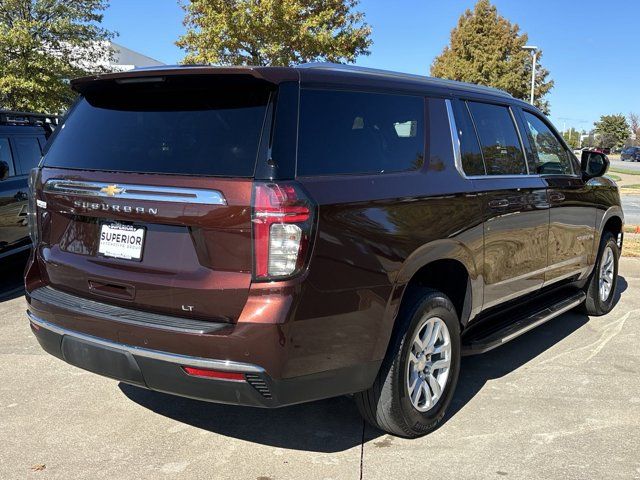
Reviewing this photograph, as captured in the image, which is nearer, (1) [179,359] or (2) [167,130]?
(1) [179,359]

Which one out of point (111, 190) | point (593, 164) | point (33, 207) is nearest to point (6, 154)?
point (33, 207)

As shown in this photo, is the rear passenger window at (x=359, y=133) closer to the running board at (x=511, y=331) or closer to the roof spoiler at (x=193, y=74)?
the roof spoiler at (x=193, y=74)

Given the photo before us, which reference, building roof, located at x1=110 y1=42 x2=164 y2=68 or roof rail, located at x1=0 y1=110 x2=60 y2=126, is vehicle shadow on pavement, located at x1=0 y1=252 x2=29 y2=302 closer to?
roof rail, located at x1=0 y1=110 x2=60 y2=126

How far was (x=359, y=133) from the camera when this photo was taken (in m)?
3.11

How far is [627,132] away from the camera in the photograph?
100375 mm

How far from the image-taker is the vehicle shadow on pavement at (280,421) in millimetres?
3398

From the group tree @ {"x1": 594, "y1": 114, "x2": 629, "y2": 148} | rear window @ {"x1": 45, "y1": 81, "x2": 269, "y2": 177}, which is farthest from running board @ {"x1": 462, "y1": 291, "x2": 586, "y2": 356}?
tree @ {"x1": 594, "y1": 114, "x2": 629, "y2": 148}

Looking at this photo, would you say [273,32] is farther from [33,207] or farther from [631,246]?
[33,207]

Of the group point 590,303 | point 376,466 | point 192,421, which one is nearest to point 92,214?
point 192,421

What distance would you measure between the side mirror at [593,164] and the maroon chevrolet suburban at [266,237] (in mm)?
2075

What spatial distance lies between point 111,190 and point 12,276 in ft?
18.5

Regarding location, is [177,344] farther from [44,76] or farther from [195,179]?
[44,76]

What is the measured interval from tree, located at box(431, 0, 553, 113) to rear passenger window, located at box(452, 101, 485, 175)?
3104 cm

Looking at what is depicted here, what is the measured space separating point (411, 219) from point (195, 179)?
1142mm
